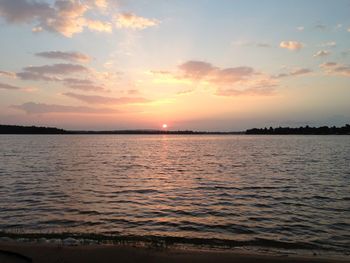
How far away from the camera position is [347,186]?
26828mm

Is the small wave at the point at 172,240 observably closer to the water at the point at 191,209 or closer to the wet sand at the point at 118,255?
the water at the point at 191,209

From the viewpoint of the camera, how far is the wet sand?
32.4ft

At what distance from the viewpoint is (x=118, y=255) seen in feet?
33.6

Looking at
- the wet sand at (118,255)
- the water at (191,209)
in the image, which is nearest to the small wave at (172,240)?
the water at (191,209)

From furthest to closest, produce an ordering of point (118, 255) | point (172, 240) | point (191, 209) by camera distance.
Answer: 1. point (191, 209)
2. point (172, 240)
3. point (118, 255)

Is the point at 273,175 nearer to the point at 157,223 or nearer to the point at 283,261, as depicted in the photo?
the point at 157,223

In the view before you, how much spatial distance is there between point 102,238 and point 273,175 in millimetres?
Answer: 24537

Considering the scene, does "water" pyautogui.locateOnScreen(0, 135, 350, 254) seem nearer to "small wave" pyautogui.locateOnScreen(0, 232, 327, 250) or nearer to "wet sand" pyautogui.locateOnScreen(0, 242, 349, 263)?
"small wave" pyautogui.locateOnScreen(0, 232, 327, 250)

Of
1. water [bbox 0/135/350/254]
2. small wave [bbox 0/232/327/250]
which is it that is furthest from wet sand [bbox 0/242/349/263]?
water [bbox 0/135/350/254]

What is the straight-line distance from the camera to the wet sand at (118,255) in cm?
987

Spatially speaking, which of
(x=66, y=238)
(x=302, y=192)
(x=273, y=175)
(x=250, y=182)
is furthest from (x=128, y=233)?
(x=273, y=175)

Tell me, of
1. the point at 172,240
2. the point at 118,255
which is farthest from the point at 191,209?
the point at 118,255

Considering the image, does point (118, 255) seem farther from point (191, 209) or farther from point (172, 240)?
point (191, 209)

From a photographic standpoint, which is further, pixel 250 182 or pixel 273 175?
A: pixel 273 175
